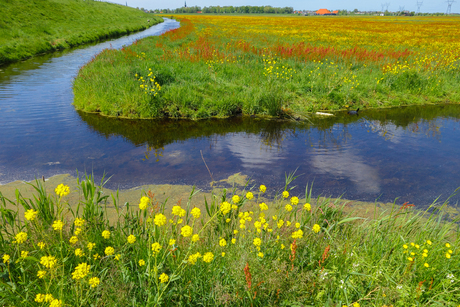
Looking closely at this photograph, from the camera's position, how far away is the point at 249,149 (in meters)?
6.59

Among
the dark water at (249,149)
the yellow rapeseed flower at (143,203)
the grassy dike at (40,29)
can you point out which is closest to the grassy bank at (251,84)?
the dark water at (249,149)

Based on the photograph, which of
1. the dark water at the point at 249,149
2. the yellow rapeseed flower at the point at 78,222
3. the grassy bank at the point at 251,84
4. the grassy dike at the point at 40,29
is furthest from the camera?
the grassy dike at the point at 40,29

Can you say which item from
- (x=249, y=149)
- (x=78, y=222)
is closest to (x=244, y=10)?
(x=249, y=149)

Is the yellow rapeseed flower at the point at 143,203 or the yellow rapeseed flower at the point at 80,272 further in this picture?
the yellow rapeseed flower at the point at 143,203

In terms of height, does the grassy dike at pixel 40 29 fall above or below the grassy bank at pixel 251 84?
above

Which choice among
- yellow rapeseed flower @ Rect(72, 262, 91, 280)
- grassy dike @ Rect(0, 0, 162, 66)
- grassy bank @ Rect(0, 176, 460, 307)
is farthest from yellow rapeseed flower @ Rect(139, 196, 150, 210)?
grassy dike @ Rect(0, 0, 162, 66)

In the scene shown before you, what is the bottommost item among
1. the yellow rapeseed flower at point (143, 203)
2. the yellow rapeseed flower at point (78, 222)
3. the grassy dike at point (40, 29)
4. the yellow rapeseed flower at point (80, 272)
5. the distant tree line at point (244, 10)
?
the yellow rapeseed flower at point (80, 272)

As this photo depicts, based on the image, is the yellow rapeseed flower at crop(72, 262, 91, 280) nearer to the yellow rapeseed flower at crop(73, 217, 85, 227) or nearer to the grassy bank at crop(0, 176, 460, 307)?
the grassy bank at crop(0, 176, 460, 307)

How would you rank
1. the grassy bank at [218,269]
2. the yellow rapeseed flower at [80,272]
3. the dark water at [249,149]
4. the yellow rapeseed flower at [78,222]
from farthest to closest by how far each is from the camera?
the dark water at [249,149]
the yellow rapeseed flower at [78,222]
the grassy bank at [218,269]
the yellow rapeseed flower at [80,272]

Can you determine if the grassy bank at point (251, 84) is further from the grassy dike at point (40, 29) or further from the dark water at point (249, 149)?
the grassy dike at point (40, 29)

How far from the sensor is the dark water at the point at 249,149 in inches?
201

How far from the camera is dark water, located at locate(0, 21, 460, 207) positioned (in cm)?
511

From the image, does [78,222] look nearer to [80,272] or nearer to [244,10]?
[80,272]

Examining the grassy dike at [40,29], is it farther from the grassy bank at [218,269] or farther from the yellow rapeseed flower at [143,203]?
the yellow rapeseed flower at [143,203]
